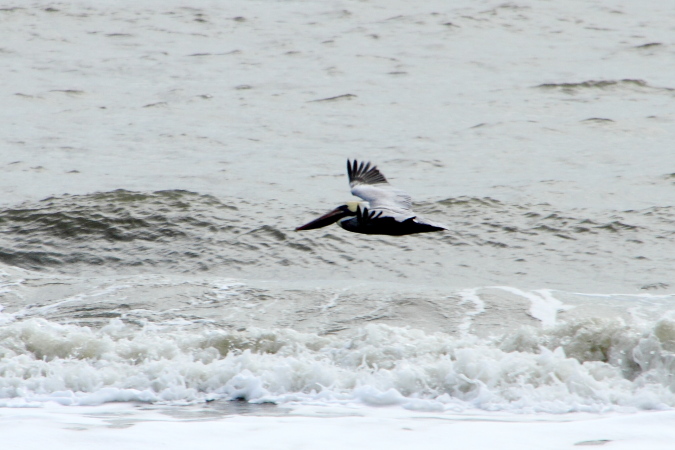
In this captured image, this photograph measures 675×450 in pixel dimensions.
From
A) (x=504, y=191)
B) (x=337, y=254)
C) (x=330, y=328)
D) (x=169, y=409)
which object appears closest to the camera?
(x=169, y=409)

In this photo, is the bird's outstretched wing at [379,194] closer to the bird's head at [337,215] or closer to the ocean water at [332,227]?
the bird's head at [337,215]

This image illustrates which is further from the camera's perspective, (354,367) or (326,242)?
(326,242)

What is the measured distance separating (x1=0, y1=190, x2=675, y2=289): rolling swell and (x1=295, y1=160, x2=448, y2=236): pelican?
4.37 feet

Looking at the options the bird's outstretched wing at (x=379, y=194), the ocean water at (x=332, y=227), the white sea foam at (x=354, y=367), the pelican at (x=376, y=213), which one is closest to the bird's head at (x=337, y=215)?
the pelican at (x=376, y=213)

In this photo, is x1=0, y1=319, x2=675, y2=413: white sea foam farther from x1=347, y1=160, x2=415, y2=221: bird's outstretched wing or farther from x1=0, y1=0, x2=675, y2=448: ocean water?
x1=347, y1=160, x2=415, y2=221: bird's outstretched wing

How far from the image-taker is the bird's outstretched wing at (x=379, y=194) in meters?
7.09

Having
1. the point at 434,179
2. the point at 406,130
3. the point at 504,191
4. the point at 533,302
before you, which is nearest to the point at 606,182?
the point at 504,191

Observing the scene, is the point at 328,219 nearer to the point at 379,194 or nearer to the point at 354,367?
the point at 379,194

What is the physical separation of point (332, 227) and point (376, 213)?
325 cm

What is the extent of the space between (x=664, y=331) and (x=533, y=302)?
1476 mm

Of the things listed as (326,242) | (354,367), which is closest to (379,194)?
(354,367)

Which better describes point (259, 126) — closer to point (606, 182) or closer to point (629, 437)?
point (606, 182)

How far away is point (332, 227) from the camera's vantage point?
10.2 m

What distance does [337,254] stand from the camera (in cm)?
962
